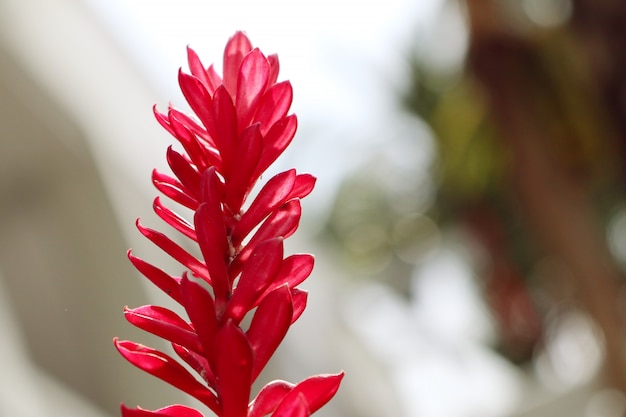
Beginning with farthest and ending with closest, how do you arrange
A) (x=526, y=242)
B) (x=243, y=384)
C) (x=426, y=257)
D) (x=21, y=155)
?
(x=426, y=257)
(x=526, y=242)
(x=21, y=155)
(x=243, y=384)

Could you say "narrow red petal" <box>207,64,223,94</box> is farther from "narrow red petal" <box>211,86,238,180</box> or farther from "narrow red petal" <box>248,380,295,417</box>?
"narrow red petal" <box>248,380,295,417</box>

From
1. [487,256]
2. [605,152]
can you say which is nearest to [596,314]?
[605,152]

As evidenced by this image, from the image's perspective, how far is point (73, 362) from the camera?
136 inches

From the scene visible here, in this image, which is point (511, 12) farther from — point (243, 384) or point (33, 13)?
point (243, 384)

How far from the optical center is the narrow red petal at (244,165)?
1.43 feet

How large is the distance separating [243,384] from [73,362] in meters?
3.30

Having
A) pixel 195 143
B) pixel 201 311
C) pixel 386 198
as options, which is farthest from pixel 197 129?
pixel 386 198

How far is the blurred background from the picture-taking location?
3.34m

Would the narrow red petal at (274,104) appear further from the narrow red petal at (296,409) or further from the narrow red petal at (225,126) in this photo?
the narrow red petal at (296,409)

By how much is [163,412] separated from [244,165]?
0.14m

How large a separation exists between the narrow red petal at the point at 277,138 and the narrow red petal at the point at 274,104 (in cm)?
1

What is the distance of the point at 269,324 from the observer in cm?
41

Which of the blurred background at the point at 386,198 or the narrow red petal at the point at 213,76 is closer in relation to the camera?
the narrow red petal at the point at 213,76

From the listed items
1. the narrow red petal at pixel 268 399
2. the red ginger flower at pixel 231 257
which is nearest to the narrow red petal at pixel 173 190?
the red ginger flower at pixel 231 257
